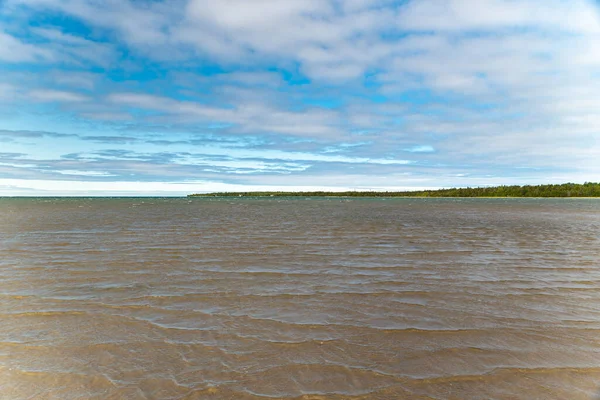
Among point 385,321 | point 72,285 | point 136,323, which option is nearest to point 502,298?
point 385,321

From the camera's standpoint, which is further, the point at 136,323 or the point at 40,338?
the point at 136,323

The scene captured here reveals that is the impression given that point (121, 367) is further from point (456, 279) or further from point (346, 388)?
point (456, 279)

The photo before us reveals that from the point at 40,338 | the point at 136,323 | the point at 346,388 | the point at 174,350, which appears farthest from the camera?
the point at 136,323

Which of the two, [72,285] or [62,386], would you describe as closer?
[62,386]

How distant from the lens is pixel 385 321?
348 inches

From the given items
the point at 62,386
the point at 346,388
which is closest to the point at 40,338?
the point at 62,386

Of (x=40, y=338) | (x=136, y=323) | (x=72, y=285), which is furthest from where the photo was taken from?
(x=72, y=285)

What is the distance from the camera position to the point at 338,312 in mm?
9555

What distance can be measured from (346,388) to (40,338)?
261 inches

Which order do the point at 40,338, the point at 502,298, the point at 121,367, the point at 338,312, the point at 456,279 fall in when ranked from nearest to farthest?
the point at 121,367 → the point at 40,338 → the point at 338,312 → the point at 502,298 → the point at 456,279

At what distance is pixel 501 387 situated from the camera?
5840mm

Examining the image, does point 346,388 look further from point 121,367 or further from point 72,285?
point 72,285

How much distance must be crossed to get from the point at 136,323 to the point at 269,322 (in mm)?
3220

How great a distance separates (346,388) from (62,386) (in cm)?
459
